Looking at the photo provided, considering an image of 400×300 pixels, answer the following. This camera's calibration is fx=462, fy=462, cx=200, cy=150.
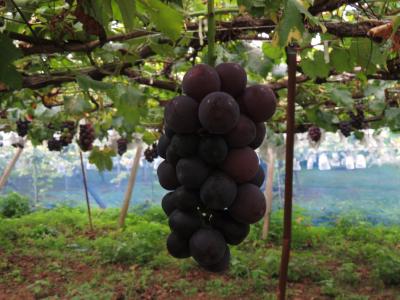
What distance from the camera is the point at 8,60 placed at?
1.58 metres

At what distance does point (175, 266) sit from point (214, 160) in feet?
15.0

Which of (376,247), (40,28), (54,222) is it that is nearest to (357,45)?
(40,28)

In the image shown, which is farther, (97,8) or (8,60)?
(8,60)

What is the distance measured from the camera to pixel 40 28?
6.59 feet

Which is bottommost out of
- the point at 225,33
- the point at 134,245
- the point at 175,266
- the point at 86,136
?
the point at 175,266

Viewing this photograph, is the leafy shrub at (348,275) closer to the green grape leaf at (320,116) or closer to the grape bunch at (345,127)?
the grape bunch at (345,127)

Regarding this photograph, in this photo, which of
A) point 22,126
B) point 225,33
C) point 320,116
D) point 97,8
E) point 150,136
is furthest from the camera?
point 22,126

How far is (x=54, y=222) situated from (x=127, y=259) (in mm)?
3125

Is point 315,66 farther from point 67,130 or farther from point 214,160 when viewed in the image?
point 67,130

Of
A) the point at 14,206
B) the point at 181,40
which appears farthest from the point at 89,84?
the point at 14,206

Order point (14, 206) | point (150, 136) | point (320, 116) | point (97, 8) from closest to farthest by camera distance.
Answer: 1. point (97, 8)
2. point (320, 116)
3. point (150, 136)
4. point (14, 206)

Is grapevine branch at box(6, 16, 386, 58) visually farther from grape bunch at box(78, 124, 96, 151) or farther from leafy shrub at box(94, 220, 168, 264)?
leafy shrub at box(94, 220, 168, 264)

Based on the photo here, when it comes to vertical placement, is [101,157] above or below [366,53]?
below

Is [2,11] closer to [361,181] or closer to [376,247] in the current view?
[376,247]
